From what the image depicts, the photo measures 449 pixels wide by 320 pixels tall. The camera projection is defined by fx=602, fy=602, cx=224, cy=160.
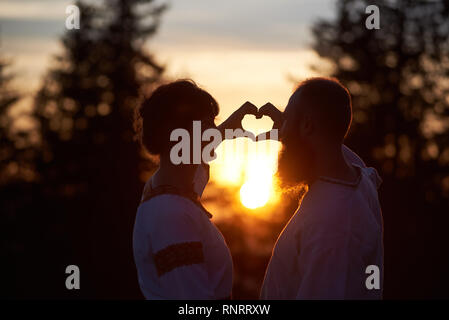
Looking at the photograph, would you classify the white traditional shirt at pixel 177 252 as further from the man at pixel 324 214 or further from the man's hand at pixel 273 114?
the man's hand at pixel 273 114

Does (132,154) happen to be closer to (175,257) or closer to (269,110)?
(269,110)

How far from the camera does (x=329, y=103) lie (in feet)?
12.0

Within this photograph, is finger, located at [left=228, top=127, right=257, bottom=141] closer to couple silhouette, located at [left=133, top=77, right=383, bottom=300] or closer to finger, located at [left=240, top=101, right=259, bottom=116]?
finger, located at [left=240, top=101, right=259, bottom=116]

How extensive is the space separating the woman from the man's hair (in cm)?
63

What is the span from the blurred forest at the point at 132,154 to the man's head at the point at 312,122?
22.4m

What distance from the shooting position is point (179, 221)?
11.3ft

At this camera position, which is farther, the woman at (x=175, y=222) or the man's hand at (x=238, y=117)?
the man's hand at (x=238, y=117)

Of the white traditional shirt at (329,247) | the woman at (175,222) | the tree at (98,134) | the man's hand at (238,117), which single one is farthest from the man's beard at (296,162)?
the tree at (98,134)

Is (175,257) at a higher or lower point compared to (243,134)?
lower

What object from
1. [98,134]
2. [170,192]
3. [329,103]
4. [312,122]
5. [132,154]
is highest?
[98,134]

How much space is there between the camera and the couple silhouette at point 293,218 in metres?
3.39

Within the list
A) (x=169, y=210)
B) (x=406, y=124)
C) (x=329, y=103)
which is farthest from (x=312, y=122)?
(x=406, y=124)

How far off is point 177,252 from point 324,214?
869mm
